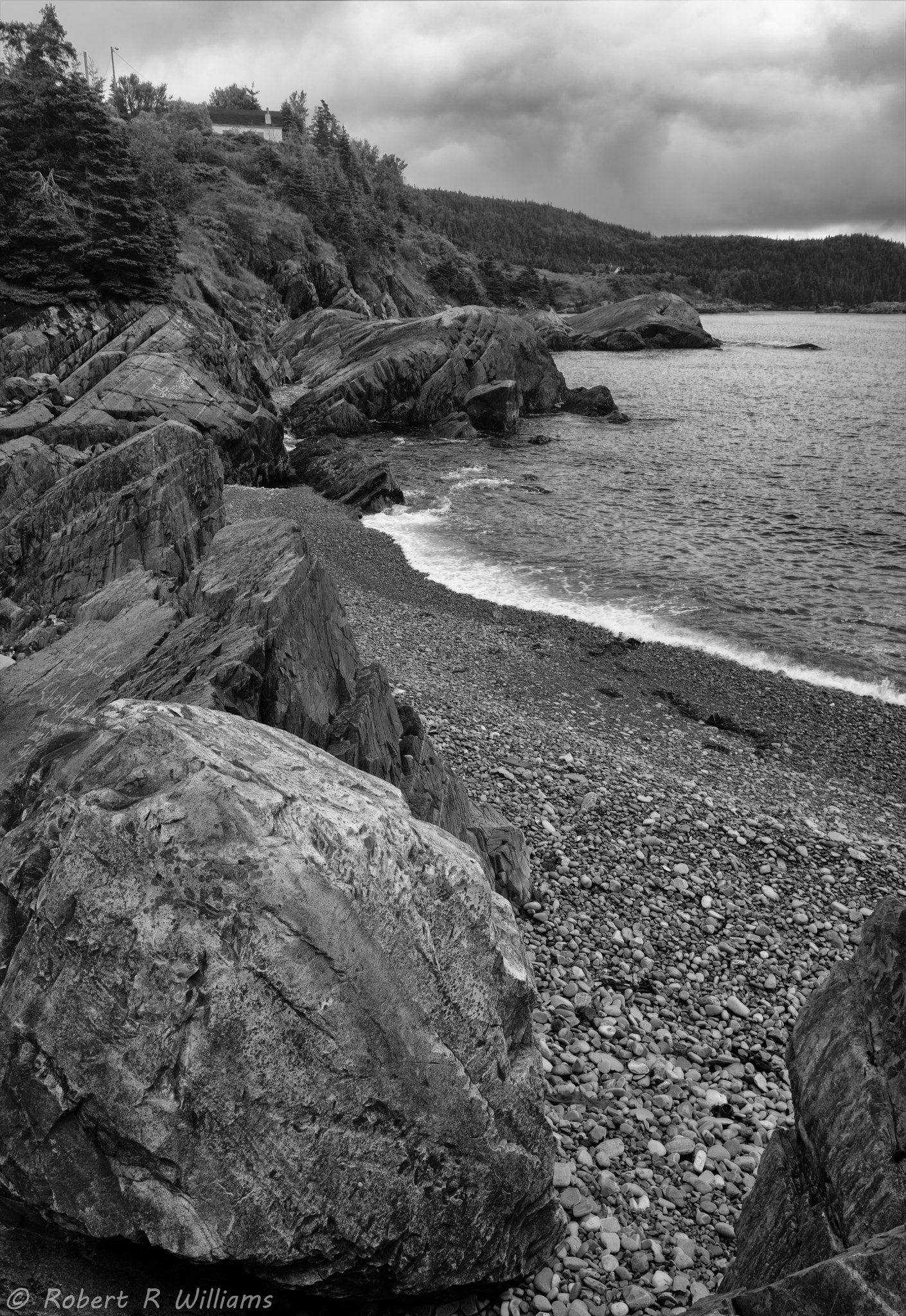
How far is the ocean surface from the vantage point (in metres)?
25.6

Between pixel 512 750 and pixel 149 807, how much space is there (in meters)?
10.9

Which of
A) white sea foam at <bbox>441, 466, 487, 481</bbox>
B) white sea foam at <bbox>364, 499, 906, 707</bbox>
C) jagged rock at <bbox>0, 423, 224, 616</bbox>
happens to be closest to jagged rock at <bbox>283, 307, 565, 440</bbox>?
white sea foam at <bbox>441, 466, 487, 481</bbox>

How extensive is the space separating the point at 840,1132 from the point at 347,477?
38563 mm

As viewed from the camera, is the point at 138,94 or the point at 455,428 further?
the point at 138,94

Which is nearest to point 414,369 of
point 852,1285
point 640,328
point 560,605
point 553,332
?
point 560,605

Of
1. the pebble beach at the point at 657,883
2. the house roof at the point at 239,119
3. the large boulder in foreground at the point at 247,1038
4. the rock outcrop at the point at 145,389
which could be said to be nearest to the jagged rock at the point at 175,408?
the rock outcrop at the point at 145,389

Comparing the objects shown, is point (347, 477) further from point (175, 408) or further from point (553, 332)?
point (553, 332)

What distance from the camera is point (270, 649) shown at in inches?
416

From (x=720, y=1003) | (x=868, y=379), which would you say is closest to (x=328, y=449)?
(x=720, y=1003)

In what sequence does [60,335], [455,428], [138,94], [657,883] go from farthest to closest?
[138,94] < [455,428] < [60,335] < [657,883]

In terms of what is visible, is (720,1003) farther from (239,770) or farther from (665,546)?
(665,546)

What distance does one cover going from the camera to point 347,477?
1622 inches

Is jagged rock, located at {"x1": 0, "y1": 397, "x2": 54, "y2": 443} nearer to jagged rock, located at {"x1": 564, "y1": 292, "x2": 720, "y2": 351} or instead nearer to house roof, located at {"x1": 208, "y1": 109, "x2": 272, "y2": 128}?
jagged rock, located at {"x1": 564, "y1": 292, "x2": 720, "y2": 351}

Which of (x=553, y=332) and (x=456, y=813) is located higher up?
(x=553, y=332)
